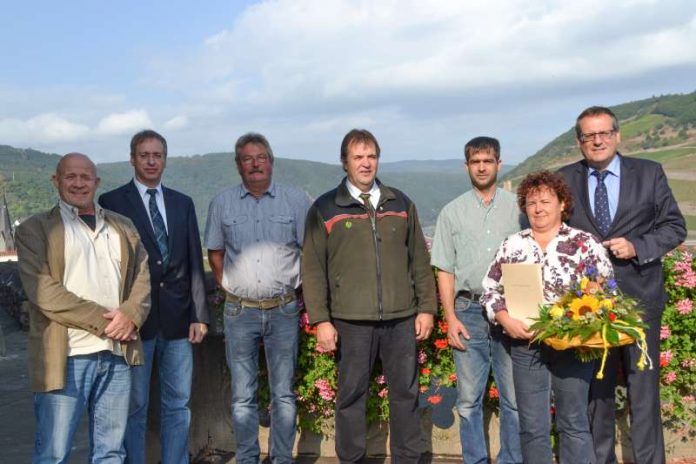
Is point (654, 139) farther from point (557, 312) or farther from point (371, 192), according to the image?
point (557, 312)

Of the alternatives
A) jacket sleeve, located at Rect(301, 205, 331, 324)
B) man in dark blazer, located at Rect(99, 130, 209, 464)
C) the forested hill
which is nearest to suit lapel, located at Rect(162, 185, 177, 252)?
man in dark blazer, located at Rect(99, 130, 209, 464)

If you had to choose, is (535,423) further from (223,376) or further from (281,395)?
(223,376)

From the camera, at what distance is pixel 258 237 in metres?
4.79

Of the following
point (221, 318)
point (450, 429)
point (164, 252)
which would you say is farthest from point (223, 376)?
point (450, 429)

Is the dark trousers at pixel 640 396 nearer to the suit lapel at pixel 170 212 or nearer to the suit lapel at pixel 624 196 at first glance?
the suit lapel at pixel 624 196

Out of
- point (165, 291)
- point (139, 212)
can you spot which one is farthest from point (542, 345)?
point (139, 212)

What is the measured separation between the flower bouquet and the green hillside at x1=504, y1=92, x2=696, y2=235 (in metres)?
62.8

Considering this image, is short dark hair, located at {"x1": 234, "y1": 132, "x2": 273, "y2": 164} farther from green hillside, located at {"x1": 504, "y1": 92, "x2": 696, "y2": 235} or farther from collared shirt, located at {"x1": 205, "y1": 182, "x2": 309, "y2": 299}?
green hillside, located at {"x1": 504, "y1": 92, "x2": 696, "y2": 235}

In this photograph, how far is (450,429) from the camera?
538 cm

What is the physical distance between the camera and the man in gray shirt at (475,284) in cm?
457

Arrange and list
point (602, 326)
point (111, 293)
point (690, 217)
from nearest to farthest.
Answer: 1. point (602, 326)
2. point (111, 293)
3. point (690, 217)

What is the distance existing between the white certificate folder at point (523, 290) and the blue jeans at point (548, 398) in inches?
7.3

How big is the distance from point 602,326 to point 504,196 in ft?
4.03

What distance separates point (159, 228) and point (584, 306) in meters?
2.52
